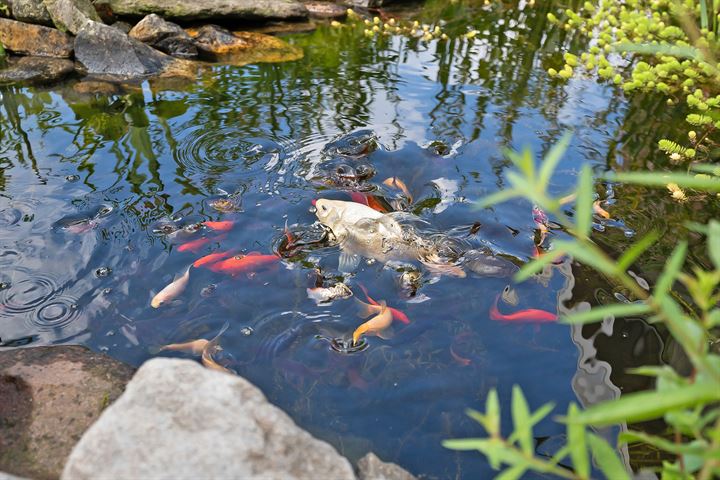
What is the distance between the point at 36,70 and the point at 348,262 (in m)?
5.80

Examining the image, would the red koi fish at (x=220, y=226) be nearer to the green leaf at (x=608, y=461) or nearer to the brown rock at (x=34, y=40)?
the green leaf at (x=608, y=461)

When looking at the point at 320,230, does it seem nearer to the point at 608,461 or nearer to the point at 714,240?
the point at 608,461

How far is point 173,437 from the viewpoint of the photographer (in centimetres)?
196

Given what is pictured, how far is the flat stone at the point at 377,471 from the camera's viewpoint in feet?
7.66

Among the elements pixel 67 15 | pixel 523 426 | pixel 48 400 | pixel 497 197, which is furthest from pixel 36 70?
pixel 523 426

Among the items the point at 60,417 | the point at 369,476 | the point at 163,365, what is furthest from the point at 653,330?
the point at 60,417

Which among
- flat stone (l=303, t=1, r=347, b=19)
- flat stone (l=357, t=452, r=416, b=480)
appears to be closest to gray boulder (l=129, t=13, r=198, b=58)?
flat stone (l=303, t=1, r=347, b=19)

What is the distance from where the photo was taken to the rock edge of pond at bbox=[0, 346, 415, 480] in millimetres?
1888

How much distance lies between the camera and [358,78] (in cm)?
722

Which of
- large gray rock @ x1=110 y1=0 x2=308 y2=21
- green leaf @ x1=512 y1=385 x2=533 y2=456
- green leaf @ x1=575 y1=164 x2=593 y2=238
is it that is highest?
green leaf @ x1=575 y1=164 x2=593 y2=238

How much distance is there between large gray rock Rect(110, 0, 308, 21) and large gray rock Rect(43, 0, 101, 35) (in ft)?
2.82

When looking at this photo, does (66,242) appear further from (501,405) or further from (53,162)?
(501,405)

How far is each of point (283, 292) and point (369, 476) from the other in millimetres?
1570

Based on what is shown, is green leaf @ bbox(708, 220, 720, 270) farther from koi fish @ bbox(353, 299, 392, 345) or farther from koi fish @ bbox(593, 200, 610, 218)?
koi fish @ bbox(593, 200, 610, 218)
